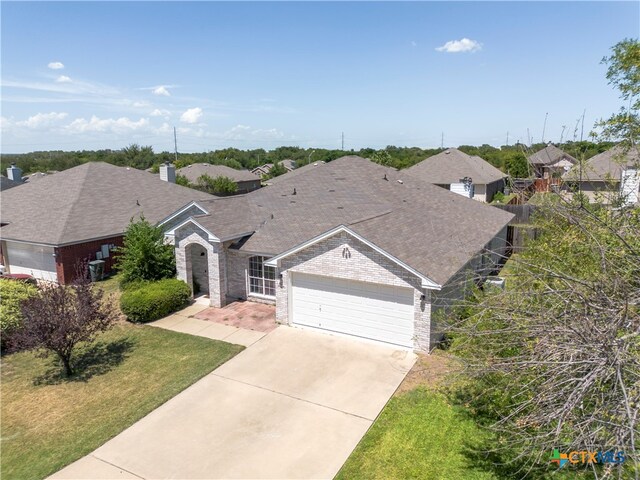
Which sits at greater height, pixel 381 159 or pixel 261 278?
pixel 381 159

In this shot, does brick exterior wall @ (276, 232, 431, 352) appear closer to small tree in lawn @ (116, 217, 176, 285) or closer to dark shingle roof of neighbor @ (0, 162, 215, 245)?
small tree in lawn @ (116, 217, 176, 285)

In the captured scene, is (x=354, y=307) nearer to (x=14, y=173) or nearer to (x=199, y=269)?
(x=199, y=269)

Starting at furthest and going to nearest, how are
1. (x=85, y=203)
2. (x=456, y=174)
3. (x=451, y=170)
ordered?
(x=451, y=170) → (x=456, y=174) → (x=85, y=203)

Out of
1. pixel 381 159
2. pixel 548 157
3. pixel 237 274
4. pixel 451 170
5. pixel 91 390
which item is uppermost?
pixel 381 159

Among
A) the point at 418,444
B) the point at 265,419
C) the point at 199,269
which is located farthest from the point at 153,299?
the point at 418,444

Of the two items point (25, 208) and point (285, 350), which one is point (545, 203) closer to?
point (285, 350)

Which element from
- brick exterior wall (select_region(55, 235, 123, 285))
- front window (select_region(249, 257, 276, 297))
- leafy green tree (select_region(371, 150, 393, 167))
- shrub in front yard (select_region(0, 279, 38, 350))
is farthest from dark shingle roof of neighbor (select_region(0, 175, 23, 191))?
leafy green tree (select_region(371, 150, 393, 167))

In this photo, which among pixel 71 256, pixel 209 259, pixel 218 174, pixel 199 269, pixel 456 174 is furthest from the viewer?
pixel 218 174

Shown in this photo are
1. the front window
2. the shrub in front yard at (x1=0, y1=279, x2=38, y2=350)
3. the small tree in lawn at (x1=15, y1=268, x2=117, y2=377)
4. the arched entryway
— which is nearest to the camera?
the small tree in lawn at (x1=15, y1=268, x2=117, y2=377)

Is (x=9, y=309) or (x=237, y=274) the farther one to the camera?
(x=237, y=274)
